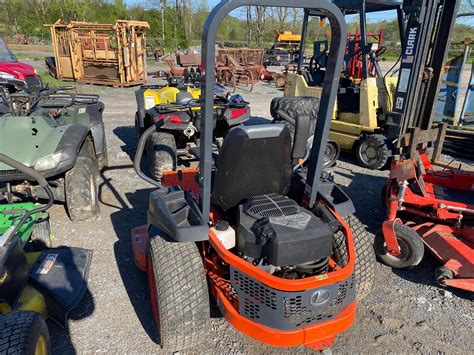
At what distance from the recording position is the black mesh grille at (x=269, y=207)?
229cm

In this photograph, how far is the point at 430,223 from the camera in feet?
11.7

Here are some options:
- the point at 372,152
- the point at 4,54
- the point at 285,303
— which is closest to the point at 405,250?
the point at 285,303

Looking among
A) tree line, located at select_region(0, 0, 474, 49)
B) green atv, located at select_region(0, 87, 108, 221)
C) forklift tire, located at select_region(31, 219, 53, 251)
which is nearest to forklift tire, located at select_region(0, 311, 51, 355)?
forklift tire, located at select_region(31, 219, 53, 251)

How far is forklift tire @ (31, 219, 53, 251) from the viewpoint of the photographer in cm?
326

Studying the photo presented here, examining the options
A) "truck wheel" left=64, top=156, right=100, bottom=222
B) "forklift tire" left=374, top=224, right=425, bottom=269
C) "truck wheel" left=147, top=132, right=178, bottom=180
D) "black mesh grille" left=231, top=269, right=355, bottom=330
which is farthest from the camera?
"truck wheel" left=147, top=132, right=178, bottom=180

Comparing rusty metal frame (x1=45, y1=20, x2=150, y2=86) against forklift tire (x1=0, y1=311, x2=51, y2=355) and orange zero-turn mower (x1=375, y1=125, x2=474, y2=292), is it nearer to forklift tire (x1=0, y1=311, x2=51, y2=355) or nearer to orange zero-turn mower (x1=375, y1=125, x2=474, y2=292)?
orange zero-turn mower (x1=375, y1=125, x2=474, y2=292)

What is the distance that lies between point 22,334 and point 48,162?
214 centimetres

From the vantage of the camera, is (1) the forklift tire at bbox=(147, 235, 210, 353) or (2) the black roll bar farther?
(1) the forklift tire at bbox=(147, 235, 210, 353)

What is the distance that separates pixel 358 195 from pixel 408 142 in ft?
3.67

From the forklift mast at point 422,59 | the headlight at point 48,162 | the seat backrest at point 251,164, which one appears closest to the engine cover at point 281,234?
the seat backrest at point 251,164

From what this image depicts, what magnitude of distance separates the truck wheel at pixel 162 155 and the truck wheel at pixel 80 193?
1.20m

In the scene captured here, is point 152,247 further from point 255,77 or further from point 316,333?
point 255,77

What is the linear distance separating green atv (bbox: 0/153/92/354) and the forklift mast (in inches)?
142

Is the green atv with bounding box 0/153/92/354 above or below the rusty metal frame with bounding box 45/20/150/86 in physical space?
below
